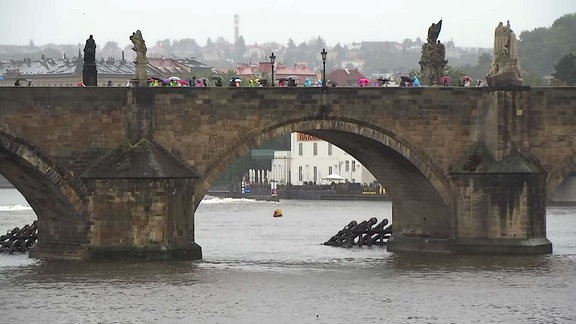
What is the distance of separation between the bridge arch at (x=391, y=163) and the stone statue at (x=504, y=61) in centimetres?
355

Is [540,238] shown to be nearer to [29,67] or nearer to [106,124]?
[106,124]

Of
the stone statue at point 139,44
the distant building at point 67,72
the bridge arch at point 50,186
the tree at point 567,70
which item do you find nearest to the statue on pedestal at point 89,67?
the stone statue at point 139,44

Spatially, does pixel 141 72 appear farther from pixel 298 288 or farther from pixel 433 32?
pixel 433 32

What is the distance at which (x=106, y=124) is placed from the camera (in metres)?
57.7

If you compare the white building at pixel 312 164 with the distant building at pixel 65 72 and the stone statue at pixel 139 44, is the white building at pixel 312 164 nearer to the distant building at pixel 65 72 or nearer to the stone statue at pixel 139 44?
the distant building at pixel 65 72

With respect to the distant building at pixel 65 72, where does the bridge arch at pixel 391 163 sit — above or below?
below

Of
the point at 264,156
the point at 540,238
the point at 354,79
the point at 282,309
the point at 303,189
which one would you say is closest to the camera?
the point at 282,309

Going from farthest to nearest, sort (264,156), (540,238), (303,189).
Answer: (264,156), (303,189), (540,238)

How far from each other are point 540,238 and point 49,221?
1611 cm

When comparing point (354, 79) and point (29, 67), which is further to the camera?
point (354, 79)

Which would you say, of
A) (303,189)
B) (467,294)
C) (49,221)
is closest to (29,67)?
(303,189)

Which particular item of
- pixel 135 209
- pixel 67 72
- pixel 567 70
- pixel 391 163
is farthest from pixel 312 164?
pixel 135 209

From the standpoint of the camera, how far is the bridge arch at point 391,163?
59188 mm

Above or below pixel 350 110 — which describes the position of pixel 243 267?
below
